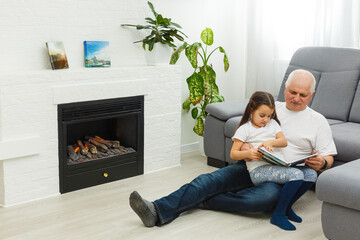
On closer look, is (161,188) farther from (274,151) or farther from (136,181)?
(274,151)

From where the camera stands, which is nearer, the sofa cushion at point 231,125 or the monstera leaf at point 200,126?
the sofa cushion at point 231,125

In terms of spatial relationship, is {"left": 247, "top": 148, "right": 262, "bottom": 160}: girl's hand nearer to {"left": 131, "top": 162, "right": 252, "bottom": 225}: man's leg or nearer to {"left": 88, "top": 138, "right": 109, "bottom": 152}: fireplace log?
{"left": 131, "top": 162, "right": 252, "bottom": 225}: man's leg

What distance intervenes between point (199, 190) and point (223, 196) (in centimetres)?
17

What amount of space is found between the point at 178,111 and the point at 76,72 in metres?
1.04

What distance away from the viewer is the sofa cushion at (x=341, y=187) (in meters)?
2.48

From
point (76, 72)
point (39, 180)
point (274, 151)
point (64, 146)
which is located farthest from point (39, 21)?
point (274, 151)

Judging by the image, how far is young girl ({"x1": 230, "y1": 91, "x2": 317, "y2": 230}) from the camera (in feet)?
9.54

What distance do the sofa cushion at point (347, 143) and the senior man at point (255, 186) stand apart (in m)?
Answer: 0.18

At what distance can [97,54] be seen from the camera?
3697 millimetres

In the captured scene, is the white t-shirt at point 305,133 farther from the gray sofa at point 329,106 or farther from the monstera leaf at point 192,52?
the monstera leaf at point 192,52

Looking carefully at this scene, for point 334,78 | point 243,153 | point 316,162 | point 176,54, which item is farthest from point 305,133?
point 176,54

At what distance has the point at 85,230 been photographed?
2.83 metres

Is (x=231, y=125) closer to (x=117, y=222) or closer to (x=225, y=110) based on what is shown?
(x=225, y=110)

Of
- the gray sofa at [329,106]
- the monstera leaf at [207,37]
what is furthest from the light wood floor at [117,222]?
the monstera leaf at [207,37]
